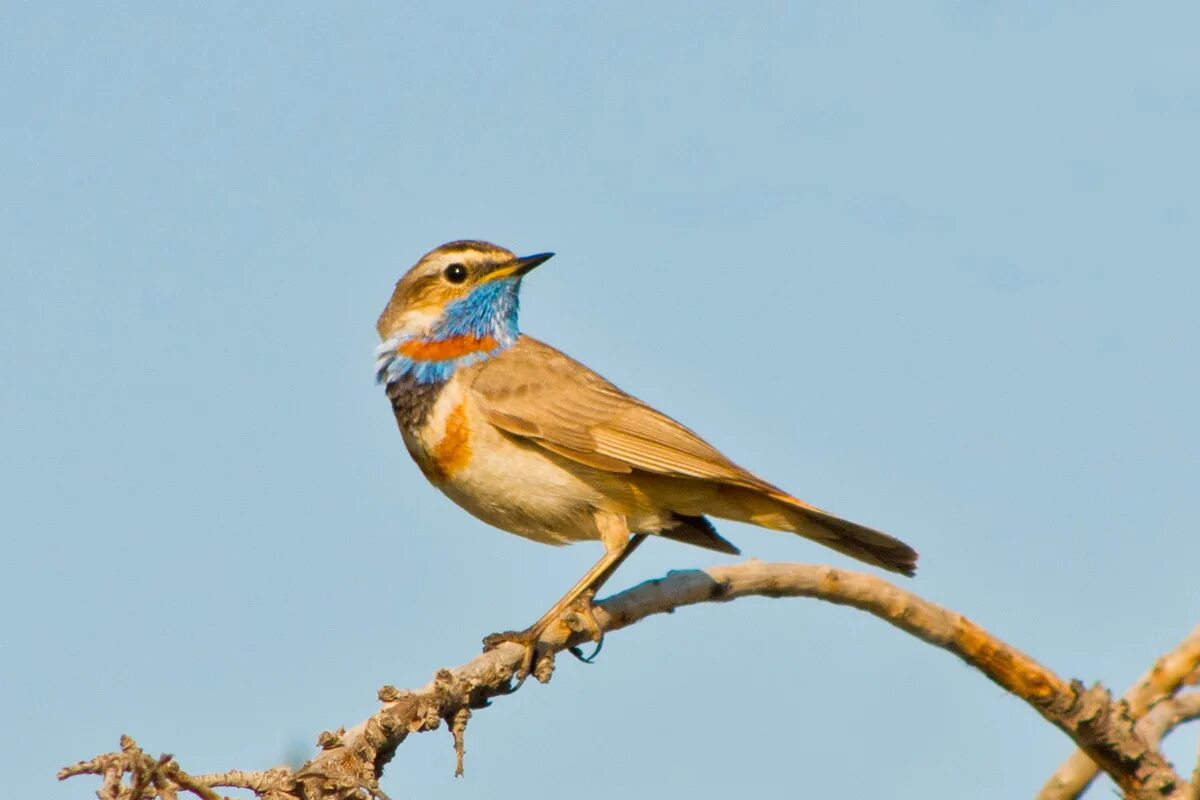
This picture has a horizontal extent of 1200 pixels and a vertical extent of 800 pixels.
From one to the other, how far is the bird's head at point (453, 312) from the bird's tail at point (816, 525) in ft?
5.54

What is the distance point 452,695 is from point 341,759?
68 centimetres

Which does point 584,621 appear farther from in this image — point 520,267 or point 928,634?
point 520,267

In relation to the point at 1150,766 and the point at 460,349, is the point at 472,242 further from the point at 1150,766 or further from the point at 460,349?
the point at 1150,766

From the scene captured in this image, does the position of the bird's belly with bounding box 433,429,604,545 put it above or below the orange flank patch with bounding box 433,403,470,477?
below

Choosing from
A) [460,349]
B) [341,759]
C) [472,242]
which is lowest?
[341,759]

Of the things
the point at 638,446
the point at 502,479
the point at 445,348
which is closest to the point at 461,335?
the point at 445,348

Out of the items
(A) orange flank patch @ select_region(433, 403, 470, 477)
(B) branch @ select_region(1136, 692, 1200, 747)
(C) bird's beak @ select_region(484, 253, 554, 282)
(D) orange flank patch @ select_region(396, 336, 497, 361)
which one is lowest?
(B) branch @ select_region(1136, 692, 1200, 747)

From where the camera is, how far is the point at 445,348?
8.80 meters

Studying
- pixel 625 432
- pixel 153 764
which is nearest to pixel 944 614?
pixel 625 432

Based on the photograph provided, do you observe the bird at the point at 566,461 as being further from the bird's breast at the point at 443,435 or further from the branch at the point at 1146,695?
the branch at the point at 1146,695

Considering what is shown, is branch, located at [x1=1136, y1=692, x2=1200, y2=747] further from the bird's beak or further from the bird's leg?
the bird's beak

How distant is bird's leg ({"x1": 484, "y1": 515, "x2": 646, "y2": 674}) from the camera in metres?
7.18

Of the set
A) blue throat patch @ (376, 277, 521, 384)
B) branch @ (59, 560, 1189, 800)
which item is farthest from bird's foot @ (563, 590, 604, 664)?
blue throat patch @ (376, 277, 521, 384)

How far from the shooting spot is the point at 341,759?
16.9 feet
